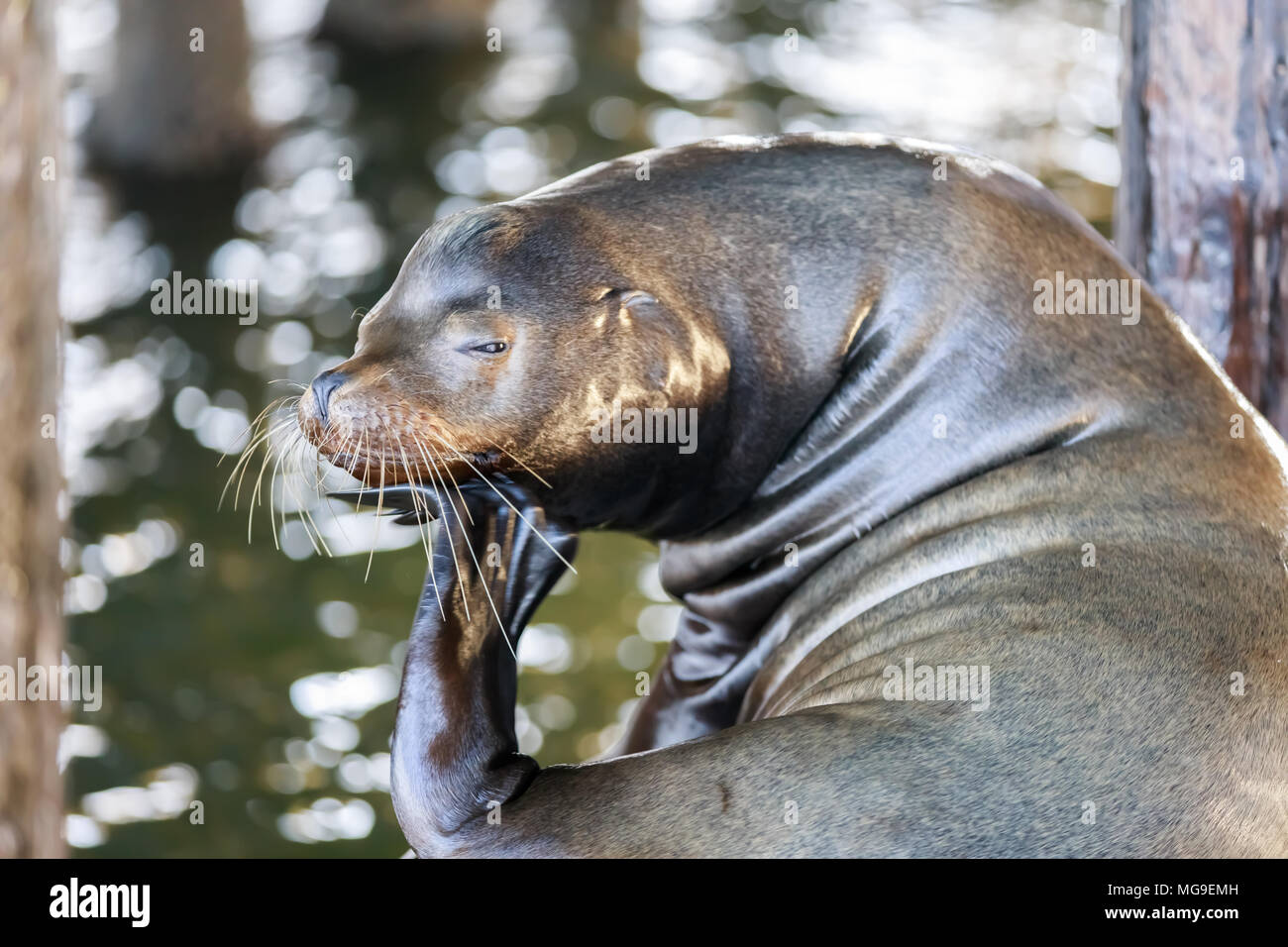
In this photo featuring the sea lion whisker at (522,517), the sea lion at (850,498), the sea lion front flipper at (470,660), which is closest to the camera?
the sea lion at (850,498)

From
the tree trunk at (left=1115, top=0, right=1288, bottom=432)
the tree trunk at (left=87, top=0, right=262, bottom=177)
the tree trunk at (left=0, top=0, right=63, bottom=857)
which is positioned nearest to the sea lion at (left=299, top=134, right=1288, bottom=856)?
the tree trunk at (left=1115, top=0, right=1288, bottom=432)

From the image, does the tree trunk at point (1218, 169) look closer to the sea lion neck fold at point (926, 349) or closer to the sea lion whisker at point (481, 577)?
the sea lion neck fold at point (926, 349)

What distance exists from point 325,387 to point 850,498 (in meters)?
0.66

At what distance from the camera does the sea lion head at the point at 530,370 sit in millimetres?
1721

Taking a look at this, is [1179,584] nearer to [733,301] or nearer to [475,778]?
[733,301]

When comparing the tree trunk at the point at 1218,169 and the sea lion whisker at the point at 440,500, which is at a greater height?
the tree trunk at the point at 1218,169

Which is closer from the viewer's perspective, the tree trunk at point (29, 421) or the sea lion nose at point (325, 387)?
the sea lion nose at point (325, 387)

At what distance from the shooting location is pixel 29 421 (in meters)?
3.38

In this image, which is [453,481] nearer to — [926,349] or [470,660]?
[470,660]

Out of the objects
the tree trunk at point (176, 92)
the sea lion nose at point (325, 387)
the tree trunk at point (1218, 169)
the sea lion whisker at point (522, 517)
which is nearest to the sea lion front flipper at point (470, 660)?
the sea lion whisker at point (522, 517)

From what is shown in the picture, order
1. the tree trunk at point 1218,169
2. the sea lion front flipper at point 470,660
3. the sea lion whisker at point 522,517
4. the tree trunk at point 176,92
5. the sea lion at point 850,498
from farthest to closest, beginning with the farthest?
the tree trunk at point 176,92
the tree trunk at point 1218,169
the sea lion whisker at point 522,517
the sea lion front flipper at point 470,660
the sea lion at point 850,498

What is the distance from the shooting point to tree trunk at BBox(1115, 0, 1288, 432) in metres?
2.74

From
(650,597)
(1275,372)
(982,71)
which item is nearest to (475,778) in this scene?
(1275,372)

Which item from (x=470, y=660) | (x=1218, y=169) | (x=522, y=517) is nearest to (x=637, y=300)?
(x=522, y=517)
